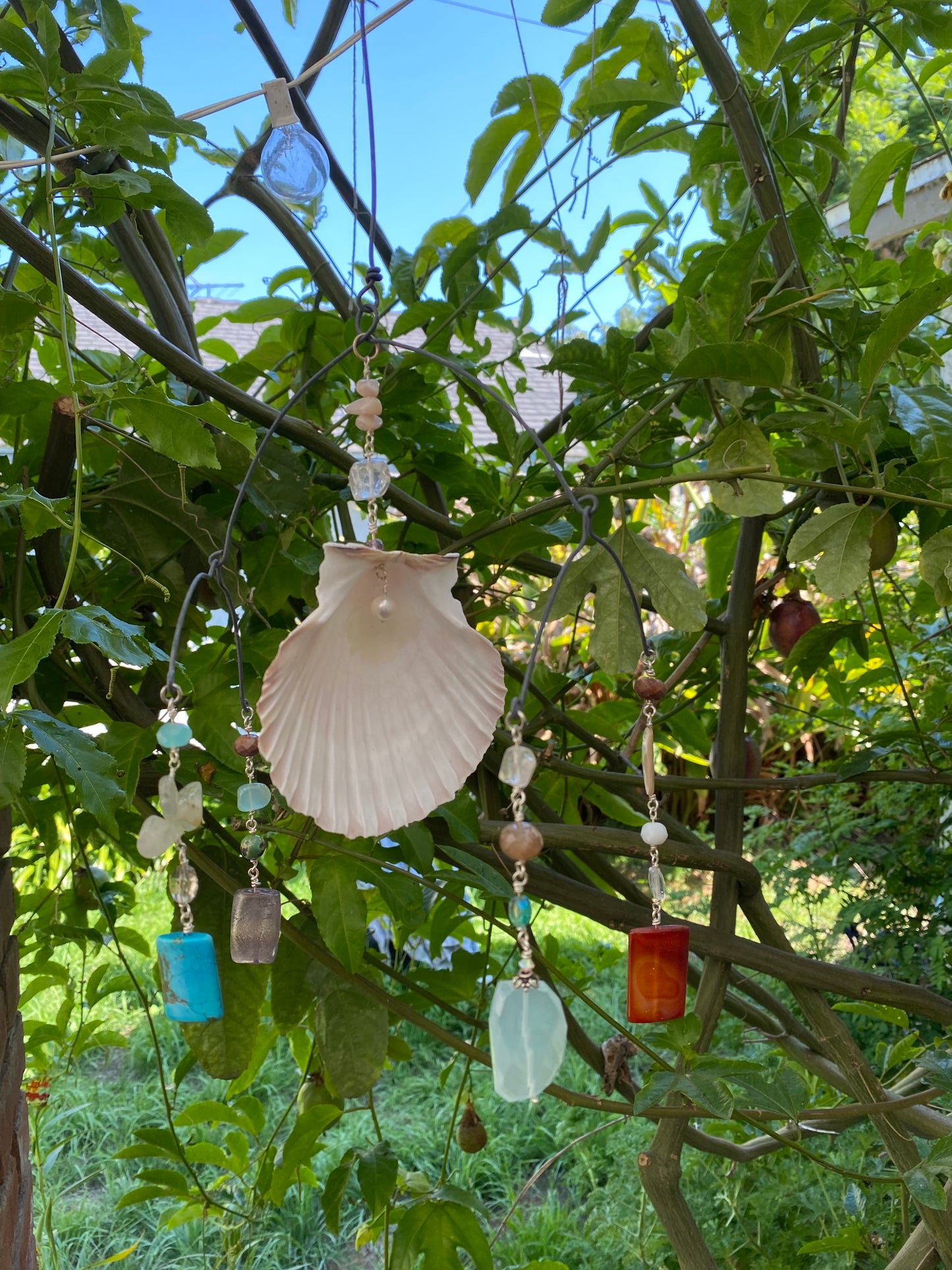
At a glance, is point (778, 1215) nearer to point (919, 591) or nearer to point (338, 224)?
point (919, 591)

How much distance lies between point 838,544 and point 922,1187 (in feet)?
1.43

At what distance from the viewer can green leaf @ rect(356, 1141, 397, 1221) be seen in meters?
0.95

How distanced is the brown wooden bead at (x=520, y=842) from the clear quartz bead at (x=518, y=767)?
0.02 metres

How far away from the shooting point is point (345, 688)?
1.77 ft

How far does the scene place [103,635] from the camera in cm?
52

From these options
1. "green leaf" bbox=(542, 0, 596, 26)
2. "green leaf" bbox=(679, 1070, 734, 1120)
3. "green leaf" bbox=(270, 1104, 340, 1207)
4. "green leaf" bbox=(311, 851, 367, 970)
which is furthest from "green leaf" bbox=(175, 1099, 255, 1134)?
"green leaf" bbox=(542, 0, 596, 26)

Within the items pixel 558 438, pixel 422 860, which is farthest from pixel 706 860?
pixel 558 438

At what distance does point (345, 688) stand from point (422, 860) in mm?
195

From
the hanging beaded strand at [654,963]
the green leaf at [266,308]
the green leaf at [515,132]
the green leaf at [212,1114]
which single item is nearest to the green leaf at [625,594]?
the hanging beaded strand at [654,963]

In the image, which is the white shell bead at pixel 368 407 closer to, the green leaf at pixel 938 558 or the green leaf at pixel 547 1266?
the green leaf at pixel 938 558

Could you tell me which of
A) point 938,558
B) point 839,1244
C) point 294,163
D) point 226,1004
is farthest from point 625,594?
point 839,1244

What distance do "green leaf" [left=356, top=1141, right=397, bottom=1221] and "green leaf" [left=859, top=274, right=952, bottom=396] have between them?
768 millimetres

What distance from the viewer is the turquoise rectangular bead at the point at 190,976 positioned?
48 centimetres

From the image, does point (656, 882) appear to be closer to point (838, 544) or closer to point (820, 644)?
point (838, 544)
